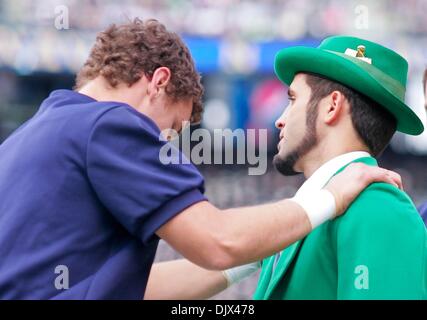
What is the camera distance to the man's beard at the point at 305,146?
10.6ft

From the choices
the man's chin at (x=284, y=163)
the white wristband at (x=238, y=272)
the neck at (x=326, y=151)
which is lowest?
the white wristband at (x=238, y=272)

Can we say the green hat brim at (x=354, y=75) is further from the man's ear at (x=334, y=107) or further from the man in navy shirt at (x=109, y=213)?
the man in navy shirt at (x=109, y=213)

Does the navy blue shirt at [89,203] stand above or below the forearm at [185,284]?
above

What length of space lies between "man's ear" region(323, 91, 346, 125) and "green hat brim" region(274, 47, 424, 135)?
0.05 m

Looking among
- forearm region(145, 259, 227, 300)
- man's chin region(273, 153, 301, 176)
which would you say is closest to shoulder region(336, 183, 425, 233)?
man's chin region(273, 153, 301, 176)

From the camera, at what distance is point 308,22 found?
587 inches

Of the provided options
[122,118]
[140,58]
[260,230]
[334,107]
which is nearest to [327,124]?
[334,107]

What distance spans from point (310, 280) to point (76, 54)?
11823mm

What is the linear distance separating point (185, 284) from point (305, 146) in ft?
2.61

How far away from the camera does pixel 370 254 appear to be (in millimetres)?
2807

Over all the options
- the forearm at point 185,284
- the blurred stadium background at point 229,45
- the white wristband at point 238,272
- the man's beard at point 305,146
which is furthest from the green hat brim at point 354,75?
the blurred stadium background at point 229,45

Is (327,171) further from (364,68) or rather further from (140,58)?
(140,58)
